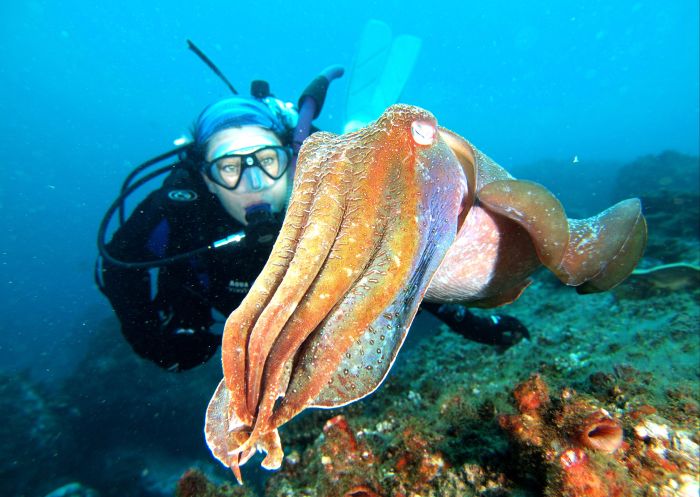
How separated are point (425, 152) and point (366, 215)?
1.57 ft

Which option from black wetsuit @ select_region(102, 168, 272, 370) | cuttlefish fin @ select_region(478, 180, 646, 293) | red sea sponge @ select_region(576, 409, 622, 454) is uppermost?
cuttlefish fin @ select_region(478, 180, 646, 293)

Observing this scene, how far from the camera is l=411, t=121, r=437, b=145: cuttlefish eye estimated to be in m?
1.63

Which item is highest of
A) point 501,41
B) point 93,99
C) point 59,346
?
point 501,41

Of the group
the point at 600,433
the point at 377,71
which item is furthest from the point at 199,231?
the point at 377,71

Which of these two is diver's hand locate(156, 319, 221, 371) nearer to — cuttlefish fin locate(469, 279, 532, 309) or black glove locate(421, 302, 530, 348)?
black glove locate(421, 302, 530, 348)

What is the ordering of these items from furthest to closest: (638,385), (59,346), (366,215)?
(59,346)
(638,385)
(366,215)

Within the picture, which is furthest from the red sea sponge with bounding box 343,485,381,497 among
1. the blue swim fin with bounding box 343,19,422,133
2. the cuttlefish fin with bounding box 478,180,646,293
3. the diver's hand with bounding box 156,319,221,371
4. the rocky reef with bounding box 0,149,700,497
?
the blue swim fin with bounding box 343,19,422,133

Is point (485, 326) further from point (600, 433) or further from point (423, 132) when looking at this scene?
point (423, 132)

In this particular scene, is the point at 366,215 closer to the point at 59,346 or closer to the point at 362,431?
the point at 362,431

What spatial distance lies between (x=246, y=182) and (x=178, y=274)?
5.42ft

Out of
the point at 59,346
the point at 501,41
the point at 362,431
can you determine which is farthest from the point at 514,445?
the point at 501,41

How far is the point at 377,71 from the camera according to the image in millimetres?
8258

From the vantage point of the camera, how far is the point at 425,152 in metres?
1.62

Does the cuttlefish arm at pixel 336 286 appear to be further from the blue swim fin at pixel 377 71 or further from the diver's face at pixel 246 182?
the blue swim fin at pixel 377 71
